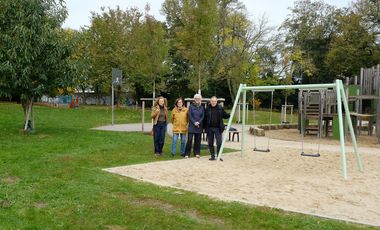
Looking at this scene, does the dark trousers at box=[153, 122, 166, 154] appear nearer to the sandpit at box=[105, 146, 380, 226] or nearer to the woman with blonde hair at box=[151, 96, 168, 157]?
the woman with blonde hair at box=[151, 96, 168, 157]

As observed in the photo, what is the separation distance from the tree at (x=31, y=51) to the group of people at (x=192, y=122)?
202 inches

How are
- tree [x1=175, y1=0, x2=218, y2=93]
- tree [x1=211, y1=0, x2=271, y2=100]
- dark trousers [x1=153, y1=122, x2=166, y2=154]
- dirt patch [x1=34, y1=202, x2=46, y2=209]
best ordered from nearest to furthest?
dirt patch [x1=34, y1=202, x2=46, y2=209] → dark trousers [x1=153, y1=122, x2=166, y2=154] → tree [x1=175, y1=0, x2=218, y2=93] → tree [x1=211, y1=0, x2=271, y2=100]

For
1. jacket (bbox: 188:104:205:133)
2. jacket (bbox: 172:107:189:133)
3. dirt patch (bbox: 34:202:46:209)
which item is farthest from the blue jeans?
dirt patch (bbox: 34:202:46:209)

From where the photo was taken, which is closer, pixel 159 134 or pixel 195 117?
pixel 195 117

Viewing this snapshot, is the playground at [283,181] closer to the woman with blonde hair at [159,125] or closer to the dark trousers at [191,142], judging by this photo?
the dark trousers at [191,142]

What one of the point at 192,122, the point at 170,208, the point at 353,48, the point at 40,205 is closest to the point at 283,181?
the point at 170,208

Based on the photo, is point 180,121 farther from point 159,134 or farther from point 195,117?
point 159,134

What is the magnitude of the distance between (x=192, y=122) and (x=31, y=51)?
254 inches

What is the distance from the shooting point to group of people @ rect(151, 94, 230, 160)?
1137 centimetres

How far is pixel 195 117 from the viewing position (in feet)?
37.5

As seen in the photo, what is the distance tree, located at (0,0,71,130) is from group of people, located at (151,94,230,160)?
5122 mm

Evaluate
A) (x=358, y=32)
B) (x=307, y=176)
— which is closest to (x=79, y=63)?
(x=307, y=176)

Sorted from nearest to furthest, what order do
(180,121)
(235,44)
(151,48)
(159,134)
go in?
(159,134), (180,121), (151,48), (235,44)

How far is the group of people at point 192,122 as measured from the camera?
11.4 meters
